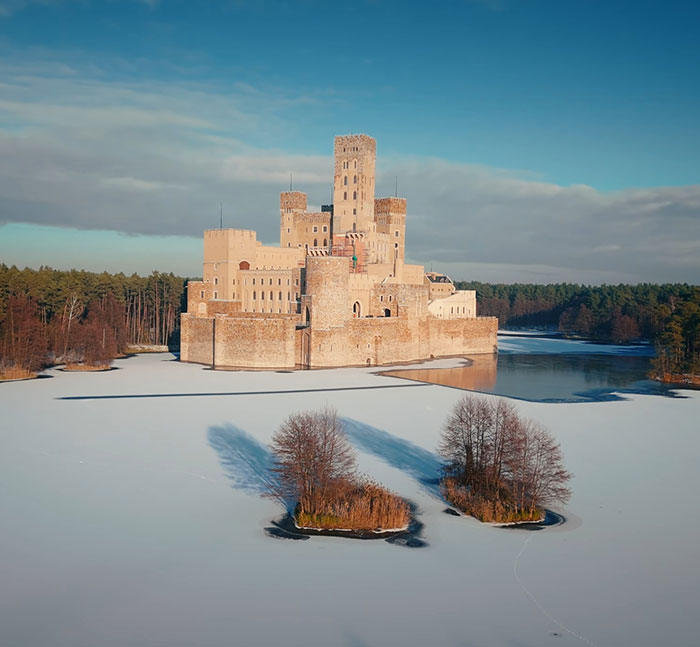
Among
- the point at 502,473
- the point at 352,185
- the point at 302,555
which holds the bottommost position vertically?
the point at 302,555

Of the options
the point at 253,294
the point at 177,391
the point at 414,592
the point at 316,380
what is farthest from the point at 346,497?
the point at 253,294

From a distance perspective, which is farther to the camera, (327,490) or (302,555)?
(327,490)

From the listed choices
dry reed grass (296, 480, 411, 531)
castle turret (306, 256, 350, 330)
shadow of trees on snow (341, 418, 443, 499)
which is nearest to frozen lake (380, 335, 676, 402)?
castle turret (306, 256, 350, 330)

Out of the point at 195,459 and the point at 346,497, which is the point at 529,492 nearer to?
the point at 346,497

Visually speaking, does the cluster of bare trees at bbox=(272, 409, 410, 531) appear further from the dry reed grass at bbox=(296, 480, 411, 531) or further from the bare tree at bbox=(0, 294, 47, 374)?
the bare tree at bbox=(0, 294, 47, 374)

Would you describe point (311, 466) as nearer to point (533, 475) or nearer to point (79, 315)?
point (533, 475)

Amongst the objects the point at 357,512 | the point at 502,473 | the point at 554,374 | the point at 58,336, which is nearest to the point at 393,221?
the point at 554,374
